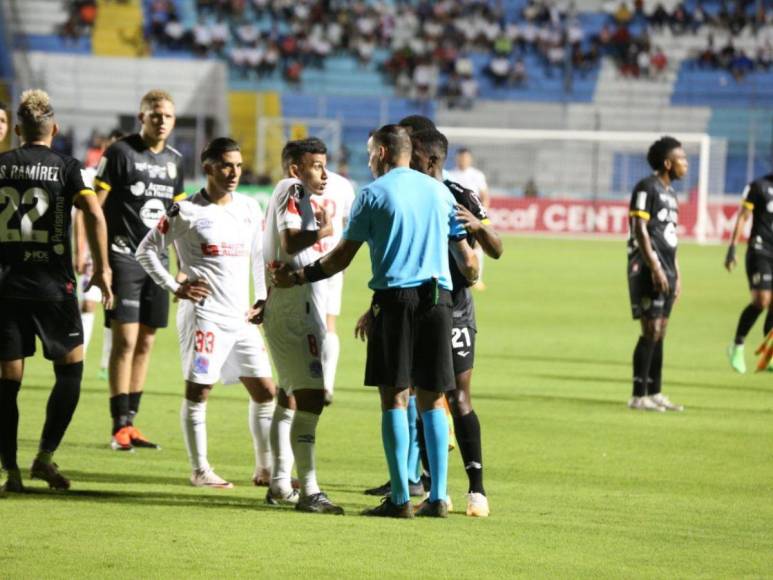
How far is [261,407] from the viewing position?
8172mm

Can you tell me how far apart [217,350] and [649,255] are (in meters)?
4.70

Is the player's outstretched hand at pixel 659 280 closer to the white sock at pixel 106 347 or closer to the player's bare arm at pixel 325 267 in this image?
the white sock at pixel 106 347

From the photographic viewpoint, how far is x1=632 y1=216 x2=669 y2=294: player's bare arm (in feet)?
38.1

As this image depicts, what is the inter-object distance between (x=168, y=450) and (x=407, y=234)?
327 cm

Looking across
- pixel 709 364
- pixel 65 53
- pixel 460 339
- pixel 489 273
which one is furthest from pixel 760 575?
pixel 65 53

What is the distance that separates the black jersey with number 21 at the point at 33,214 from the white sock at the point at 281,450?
4.45 feet

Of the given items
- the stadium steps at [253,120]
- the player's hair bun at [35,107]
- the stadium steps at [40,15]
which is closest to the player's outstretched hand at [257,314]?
the player's hair bun at [35,107]

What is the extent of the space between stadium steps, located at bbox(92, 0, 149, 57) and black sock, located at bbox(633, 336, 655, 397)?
3505 centimetres

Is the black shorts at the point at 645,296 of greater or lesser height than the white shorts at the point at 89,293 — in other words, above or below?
above

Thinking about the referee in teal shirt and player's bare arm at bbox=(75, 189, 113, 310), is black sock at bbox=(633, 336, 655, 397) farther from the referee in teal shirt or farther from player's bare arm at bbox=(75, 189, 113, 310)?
player's bare arm at bbox=(75, 189, 113, 310)

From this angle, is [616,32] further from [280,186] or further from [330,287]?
[280,186]

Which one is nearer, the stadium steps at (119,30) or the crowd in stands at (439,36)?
the stadium steps at (119,30)

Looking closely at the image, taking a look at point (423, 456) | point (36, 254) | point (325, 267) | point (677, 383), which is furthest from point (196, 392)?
point (677, 383)

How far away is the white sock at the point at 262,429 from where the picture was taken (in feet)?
26.8
